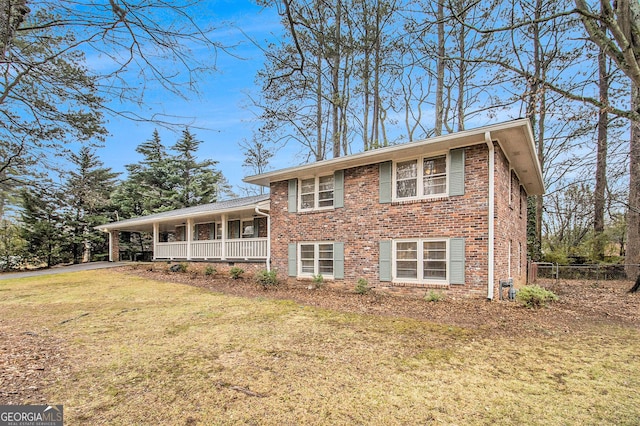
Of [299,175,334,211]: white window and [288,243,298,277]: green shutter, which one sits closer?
[299,175,334,211]: white window

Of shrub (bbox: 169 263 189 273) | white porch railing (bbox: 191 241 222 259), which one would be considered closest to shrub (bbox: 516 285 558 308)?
white porch railing (bbox: 191 241 222 259)

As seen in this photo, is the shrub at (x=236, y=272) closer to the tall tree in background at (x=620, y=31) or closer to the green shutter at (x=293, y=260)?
the green shutter at (x=293, y=260)

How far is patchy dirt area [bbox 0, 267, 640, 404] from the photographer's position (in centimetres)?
375

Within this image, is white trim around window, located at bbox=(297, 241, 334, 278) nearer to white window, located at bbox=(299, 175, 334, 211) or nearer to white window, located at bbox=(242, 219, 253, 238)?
white window, located at bbox=(299, 175, 334, 211)

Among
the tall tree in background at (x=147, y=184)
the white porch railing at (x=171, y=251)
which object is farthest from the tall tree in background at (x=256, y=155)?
the white porch railing at (x=171, y=251)

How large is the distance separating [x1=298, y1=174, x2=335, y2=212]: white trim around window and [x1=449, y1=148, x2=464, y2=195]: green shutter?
4.04 metres

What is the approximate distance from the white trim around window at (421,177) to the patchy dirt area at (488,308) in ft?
9.96

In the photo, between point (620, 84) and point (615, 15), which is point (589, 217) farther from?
point (615, 15)

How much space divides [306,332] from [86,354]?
3372mm

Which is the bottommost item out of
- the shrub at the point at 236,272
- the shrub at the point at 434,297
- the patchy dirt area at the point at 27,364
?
the shrub at the point at 236,272

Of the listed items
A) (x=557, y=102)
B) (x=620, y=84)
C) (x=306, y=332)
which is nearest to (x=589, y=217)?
(x=620, y=84)

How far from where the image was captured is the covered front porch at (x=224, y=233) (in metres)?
13.5

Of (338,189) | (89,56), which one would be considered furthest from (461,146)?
(89,56)

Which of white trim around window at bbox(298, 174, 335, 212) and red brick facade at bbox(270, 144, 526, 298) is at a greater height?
white trim around window at bbox(298, 174, 335, 212)
